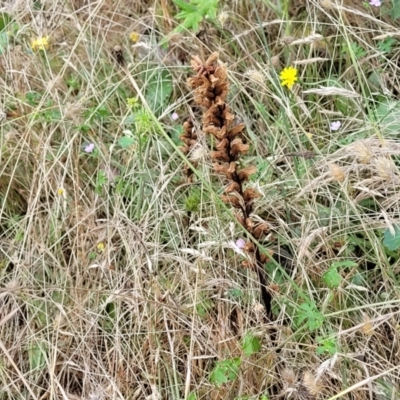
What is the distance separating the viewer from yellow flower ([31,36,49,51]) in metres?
2.13

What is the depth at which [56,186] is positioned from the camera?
1970 millimetres

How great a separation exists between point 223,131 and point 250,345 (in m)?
0.43

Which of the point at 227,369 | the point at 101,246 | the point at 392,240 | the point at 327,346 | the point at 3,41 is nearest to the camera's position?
the point at 327,346

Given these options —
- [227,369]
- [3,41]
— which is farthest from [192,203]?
[3,41]

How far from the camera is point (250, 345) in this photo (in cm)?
146

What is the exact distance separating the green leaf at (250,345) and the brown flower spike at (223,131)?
0.38 feet

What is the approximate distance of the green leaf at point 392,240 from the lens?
1.57 metres

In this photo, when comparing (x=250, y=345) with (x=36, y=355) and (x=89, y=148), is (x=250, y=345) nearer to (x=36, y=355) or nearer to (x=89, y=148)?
(x=36, y=355)

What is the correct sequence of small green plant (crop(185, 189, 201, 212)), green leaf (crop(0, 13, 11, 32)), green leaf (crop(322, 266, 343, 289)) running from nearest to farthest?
green leaf (crop(322, 266, 343, 289))
small green plant (crop(185, 189, 201, 212))
green leaf (crop(0, 13, 11, 32))

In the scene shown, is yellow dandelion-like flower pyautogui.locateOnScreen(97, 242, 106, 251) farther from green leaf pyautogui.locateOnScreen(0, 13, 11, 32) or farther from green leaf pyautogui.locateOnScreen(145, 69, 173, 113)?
green leaf pyautogui.locateOnScreen(0, 13, 11, 32)

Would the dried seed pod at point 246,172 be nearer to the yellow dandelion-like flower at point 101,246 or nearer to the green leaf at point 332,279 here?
the green leaf at point 332,279

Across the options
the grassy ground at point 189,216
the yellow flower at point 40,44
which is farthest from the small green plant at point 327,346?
the yellow flower at point 40,44

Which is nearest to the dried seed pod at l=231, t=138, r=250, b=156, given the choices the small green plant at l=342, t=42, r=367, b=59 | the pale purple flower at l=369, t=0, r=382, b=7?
the small green plant at l=342, t=42, r=367, b=59

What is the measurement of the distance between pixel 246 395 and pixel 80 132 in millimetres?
895
